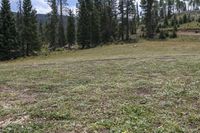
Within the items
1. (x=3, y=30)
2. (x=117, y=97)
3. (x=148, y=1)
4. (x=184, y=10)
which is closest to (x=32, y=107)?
(x=117, y=97)

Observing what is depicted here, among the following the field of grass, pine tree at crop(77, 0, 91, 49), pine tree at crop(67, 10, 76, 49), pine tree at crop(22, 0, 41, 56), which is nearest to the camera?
the field of grass

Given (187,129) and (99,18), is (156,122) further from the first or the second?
(99,18)

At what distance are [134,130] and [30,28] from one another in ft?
188

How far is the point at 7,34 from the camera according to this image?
188ft

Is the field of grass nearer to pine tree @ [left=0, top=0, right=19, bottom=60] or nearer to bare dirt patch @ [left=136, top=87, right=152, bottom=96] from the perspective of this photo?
bare dirt patch @ [left=136, top=87, right=152, bottom=96]

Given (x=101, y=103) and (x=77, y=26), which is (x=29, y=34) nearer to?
(x=77, y=26)

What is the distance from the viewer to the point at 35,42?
6506cm

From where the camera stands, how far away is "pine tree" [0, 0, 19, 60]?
2221 inches

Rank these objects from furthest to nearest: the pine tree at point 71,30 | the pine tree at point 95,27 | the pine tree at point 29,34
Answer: the pine tree at point 71,30 < the pine tree at point 95,27 < the pine tree at point 29,34

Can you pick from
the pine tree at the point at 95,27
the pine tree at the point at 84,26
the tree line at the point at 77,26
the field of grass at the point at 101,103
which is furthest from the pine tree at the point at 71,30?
the field of grass at the point at 101,103

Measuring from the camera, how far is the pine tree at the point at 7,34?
185 ft

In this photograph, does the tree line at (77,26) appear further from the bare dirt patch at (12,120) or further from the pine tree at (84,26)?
the bare dirt patch at (12,120)

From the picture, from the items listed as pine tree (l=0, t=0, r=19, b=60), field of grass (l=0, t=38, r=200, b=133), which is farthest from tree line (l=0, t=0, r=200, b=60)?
field of grass (l=0, t=38, r=200, b=133)

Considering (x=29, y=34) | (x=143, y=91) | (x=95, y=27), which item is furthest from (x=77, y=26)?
(x=143, y=91)
